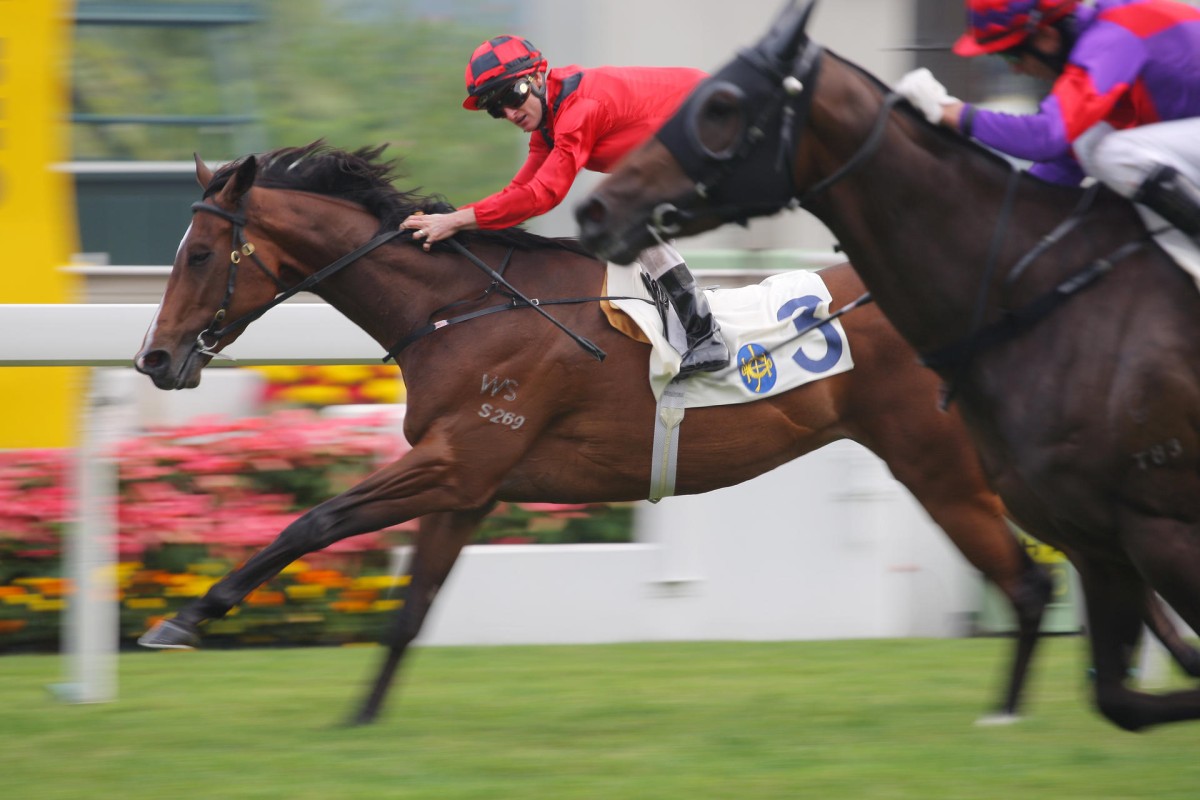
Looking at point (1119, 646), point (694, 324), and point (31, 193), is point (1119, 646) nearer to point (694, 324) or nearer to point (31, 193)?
point (694, 324)

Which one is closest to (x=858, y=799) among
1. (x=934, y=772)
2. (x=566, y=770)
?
(x=934, y=772)

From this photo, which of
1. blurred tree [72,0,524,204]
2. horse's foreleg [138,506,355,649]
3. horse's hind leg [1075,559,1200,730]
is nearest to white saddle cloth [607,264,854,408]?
horse's foreleg [138,506,355,649]

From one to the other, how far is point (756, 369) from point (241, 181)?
1762 millimetres

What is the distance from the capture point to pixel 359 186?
5312 mm

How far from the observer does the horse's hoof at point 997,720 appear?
484 centimetres

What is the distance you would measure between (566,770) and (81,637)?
6.12ft

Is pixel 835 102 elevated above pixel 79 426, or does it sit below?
above

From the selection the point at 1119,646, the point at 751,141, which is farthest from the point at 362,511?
the point at 1119,646

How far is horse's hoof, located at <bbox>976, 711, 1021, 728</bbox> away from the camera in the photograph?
4840mm

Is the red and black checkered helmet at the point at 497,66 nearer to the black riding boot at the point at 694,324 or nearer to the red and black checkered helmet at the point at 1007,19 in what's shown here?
the black riding boot at the point at 694,324

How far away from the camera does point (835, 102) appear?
11.1 ft

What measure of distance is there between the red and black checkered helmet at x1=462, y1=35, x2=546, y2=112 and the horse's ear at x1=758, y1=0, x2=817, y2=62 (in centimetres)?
176

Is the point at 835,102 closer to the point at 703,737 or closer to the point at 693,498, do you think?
the point at 703,737

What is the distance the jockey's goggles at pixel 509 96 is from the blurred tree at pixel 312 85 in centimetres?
394
